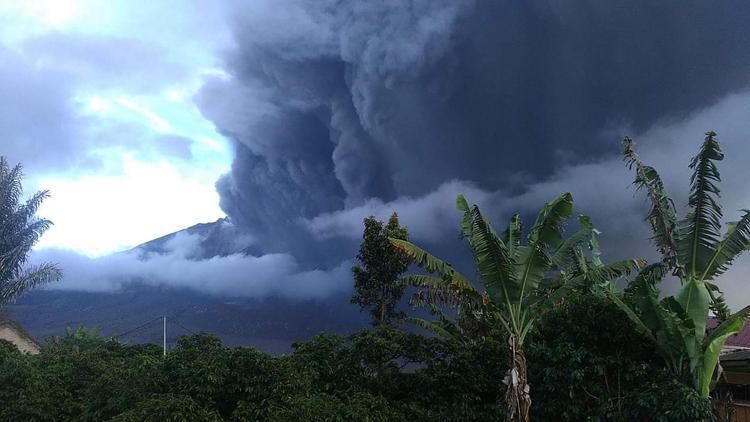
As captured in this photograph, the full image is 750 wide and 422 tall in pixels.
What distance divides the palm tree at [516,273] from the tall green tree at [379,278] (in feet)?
19.4

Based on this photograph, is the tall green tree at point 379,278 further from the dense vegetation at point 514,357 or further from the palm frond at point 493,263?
the palm frond at point 493,263

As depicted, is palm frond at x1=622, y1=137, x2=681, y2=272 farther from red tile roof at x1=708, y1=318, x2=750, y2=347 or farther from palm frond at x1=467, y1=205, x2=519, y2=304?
red tile roof at x1=708, y1=318, x2=750, y2=347

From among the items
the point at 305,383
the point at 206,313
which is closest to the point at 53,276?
the point at 305,383

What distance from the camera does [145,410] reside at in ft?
33.3

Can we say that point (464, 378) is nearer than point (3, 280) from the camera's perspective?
Yes

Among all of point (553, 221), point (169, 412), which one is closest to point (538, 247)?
point (553, 221)

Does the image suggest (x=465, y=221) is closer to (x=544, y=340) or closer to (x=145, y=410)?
(x=544, y=340)

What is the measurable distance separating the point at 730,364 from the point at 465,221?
33.6 ft

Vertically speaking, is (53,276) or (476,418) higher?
(53,276)

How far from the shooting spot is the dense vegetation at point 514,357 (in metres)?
10.4

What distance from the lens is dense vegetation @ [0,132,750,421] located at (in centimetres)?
1036

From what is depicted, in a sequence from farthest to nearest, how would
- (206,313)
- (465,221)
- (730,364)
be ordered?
1. (206,313)
2. (730,364)
3. (465,221)

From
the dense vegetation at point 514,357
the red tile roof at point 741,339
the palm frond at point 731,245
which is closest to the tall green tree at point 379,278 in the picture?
the dense vegetation at point 514,357

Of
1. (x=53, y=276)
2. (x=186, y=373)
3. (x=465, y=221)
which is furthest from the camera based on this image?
(x=53, y=276)
